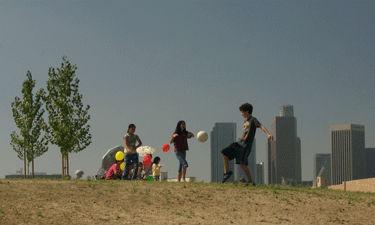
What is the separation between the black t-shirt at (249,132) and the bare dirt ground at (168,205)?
1270mm

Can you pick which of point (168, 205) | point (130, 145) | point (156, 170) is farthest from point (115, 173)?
point (168, 205)

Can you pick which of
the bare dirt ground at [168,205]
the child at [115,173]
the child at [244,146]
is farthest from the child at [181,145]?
the child at [115,173]

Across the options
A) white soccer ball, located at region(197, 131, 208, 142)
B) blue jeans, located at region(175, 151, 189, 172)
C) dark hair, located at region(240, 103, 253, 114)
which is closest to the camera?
dark hair, located at region(240, 103, 253, 114)

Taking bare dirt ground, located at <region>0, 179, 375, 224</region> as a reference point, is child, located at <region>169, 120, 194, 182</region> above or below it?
above

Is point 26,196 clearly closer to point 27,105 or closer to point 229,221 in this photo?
point 229,221

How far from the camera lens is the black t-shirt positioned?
11.4 meters

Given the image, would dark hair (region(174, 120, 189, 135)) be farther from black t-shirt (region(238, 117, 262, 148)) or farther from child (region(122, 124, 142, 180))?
black t-shirt (region(238, 117, 262, 148))

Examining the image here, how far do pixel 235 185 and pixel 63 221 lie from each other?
17.2 ft

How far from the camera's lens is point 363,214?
10.4 meters

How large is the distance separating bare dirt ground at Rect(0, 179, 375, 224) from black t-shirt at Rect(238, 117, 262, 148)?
1270 millimetres

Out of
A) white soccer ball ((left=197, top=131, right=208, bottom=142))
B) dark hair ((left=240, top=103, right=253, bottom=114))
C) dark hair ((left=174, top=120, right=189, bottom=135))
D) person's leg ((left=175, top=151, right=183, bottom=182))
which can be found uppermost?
dark hair ((left=240, top=103, right=253, bottom=114))

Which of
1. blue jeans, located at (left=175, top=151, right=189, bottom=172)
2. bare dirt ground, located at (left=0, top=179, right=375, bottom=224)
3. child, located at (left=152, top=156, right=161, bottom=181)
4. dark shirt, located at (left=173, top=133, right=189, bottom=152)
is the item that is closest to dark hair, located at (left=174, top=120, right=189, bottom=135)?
dark shirt, located at (left=173, top=133, right=189, bottom=152)

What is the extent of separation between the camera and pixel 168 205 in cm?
959

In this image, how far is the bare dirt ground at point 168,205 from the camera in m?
8.59
